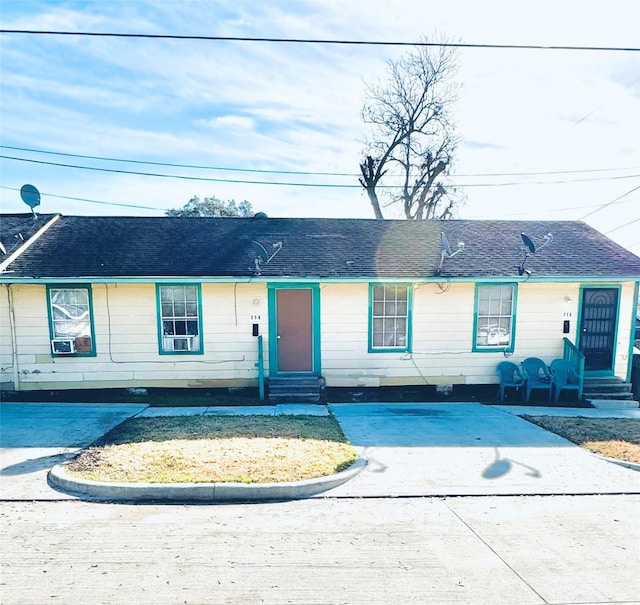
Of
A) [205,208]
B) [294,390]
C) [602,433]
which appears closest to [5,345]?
[294,390]

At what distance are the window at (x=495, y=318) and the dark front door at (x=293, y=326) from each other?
412cm

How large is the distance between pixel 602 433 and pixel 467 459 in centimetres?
301

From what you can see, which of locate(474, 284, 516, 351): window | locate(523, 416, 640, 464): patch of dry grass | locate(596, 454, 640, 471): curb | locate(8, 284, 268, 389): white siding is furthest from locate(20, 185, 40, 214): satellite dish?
locate(596, 454, 640, 471): curb

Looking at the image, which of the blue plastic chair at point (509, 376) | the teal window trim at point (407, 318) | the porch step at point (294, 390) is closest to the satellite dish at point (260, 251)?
the teal window trim at point (407, 318)

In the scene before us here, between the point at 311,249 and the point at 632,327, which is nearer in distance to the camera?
the point at 632,327

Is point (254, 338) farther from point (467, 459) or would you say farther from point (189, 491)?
point (467, 459)

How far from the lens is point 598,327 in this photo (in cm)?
1020

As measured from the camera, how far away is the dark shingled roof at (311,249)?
9.57m

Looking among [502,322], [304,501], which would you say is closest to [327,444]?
[304,501]

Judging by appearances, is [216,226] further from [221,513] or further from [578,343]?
[578,343]

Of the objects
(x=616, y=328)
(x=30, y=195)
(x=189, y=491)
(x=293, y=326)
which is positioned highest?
(x=30, y=195)

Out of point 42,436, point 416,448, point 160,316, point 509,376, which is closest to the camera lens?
point 416,448

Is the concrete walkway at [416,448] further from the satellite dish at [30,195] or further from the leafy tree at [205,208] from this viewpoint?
the leafy tree at [205,208]

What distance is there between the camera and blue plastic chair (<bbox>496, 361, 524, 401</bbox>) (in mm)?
9773
